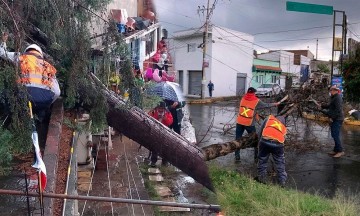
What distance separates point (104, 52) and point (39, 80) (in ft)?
2.93

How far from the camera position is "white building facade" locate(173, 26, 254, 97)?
35719mm

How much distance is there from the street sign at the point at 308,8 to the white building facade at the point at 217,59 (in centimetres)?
2160

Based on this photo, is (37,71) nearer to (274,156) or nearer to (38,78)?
(38,78)

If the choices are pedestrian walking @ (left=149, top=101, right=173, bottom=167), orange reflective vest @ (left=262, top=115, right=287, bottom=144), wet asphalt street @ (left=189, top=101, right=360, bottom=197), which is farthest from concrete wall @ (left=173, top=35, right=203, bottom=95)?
orange reflective vest @ (left=262, top=115, right=287, bottom=144)

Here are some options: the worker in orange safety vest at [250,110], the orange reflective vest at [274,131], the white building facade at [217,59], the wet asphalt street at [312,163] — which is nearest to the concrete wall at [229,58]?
the white building facade at [217,59]

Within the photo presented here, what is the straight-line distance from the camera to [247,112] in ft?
27.5

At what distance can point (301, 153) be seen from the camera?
9289mm

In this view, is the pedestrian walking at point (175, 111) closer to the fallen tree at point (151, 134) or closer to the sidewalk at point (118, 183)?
the sidewalk at point (118, 183)

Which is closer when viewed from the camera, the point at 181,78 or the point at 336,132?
the point at 336,132

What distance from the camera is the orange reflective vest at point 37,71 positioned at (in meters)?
4.02

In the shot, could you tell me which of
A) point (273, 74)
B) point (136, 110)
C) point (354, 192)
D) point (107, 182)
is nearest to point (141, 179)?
point (107, 182)

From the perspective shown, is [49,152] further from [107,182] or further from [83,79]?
[107,182]

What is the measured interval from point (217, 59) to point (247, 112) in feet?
92.0

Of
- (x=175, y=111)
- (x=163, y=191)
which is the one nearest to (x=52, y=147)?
(x=163, y=191)
